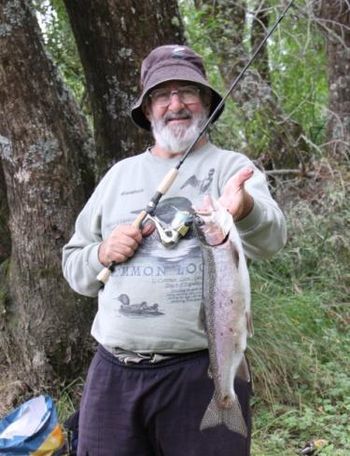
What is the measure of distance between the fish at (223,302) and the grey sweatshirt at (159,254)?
151 millimetres

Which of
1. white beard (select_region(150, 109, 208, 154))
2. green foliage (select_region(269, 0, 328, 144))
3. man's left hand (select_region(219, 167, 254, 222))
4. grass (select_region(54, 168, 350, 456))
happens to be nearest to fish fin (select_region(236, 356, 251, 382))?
man's left hand (select_region(219, 167, 254, 222))

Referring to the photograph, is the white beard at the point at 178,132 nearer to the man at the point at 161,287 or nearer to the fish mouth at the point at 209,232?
the man at the point at 161,287

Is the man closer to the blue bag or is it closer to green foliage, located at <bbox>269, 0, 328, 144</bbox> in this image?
the blue bag

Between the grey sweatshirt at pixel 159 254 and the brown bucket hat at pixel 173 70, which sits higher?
the brown bucket hat at pixel 173 70

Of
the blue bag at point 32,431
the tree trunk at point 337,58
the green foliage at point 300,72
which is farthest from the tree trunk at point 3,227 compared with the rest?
the tree trunk at point 337,58

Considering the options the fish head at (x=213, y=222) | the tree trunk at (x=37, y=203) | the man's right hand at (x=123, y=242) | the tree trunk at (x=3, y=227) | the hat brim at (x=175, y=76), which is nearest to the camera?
the fish head at (x=213, y=222)

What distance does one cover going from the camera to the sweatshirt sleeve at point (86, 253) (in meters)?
2.48

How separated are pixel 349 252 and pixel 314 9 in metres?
3.25

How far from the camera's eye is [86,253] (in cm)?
251

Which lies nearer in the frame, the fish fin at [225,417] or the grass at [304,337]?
the fish fin at [225,417]

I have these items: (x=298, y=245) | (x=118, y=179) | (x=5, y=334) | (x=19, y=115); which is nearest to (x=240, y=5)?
(x=298, y=245)

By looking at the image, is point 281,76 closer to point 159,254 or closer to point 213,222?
point 159,254

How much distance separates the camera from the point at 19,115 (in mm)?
3807

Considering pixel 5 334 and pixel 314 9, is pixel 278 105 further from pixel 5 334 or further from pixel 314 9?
pixel 5 334
